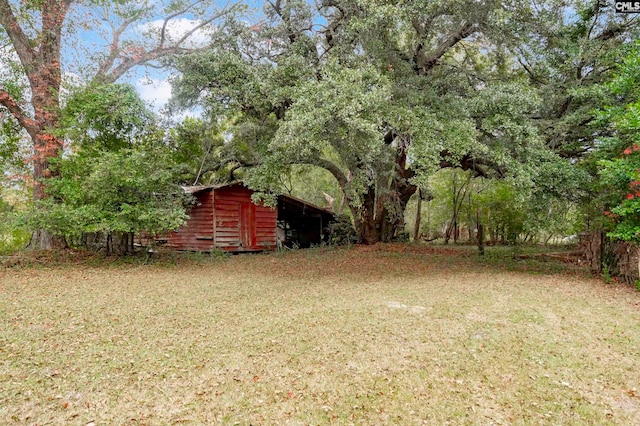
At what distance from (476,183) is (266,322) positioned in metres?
19.4

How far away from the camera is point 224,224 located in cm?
1560

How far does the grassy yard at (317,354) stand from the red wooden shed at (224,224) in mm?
7024

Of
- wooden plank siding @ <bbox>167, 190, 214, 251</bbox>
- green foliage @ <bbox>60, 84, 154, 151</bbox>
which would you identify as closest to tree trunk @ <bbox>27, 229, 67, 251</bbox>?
green foliage @ <bbox>60, 84, 154, 151</bbox>

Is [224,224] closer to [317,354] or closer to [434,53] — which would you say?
[434,53]

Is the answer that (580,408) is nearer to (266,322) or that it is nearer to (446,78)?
(266,322)

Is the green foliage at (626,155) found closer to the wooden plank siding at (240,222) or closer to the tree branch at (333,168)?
the tree branch at (333,168)

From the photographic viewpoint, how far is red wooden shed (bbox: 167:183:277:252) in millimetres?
15336

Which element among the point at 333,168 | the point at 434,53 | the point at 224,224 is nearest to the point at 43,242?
the point at 224,224

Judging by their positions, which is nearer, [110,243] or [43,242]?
[43,242]

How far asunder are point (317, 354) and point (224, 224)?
473 inches

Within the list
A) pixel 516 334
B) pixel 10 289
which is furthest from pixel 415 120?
pixel 10 289

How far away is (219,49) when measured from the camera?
1093 cm

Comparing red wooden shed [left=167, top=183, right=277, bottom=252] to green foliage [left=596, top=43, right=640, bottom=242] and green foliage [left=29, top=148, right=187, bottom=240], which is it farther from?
green foliage [left=596, top=43, right=640, bottom=242]

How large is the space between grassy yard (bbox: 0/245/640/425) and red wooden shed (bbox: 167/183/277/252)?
7024mm
